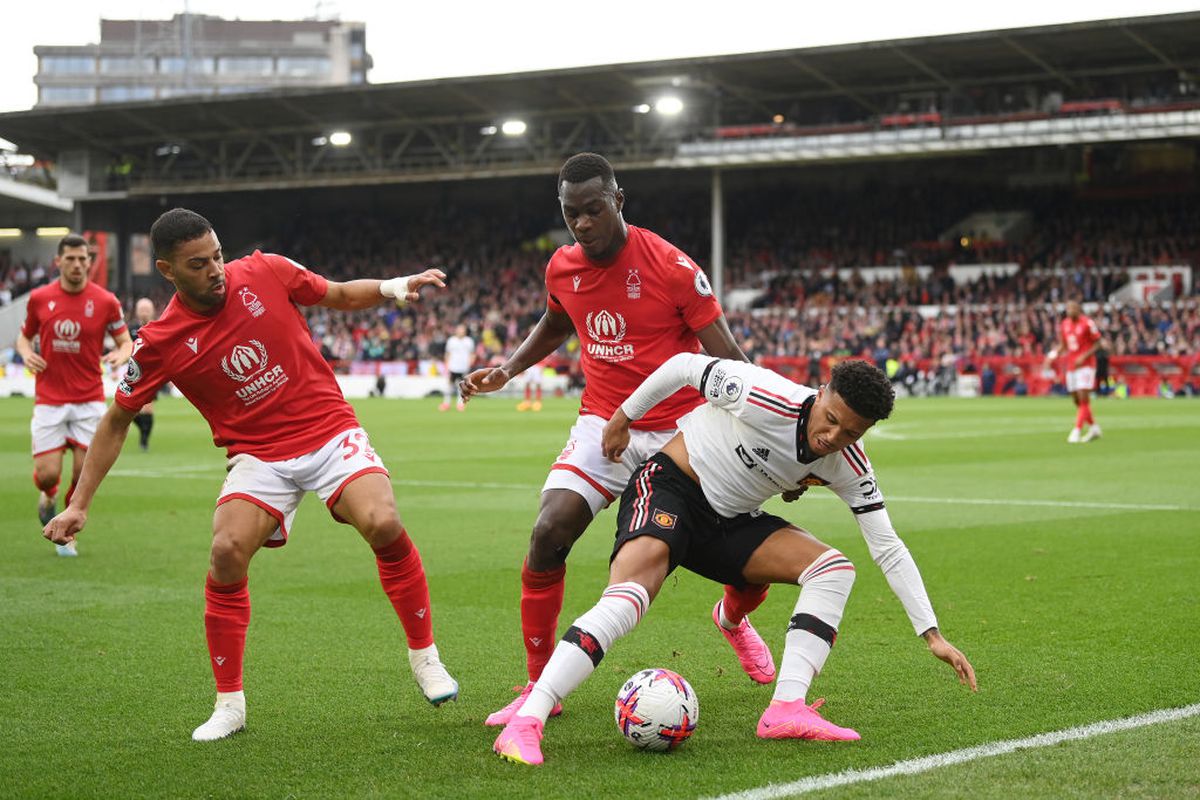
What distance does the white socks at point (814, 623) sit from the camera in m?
5.32

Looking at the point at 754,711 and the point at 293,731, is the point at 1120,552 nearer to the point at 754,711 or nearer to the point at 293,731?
the point at 754,711

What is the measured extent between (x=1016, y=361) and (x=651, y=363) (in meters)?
34.9

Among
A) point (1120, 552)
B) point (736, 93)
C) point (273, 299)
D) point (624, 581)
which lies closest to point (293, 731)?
point (624, 581)

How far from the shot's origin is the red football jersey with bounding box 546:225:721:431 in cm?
631

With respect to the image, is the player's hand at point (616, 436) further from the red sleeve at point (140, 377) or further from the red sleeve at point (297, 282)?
the red sleeve at point (140, 377)

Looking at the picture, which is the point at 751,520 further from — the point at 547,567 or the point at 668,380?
the point at 547,567

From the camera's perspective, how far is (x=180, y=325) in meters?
5.83

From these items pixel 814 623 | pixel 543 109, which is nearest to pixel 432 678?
pixel 814 623

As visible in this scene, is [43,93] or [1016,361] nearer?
[1016,361]

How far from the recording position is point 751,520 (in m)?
5.71

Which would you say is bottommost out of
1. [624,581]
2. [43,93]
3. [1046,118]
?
[624,581]

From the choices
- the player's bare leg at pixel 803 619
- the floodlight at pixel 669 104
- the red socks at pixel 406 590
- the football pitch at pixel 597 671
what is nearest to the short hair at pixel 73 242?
the football pitch at pixel 597 671

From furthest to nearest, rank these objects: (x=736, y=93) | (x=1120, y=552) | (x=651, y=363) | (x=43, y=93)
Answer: (x=43, y=93) → (x=736, y=93) → (x=1120, y=552) → (x=651, y=363)

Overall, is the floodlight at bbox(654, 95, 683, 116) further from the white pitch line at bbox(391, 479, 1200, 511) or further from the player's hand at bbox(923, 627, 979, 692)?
the player's hand at bbox(923, 627, 979, 692)
